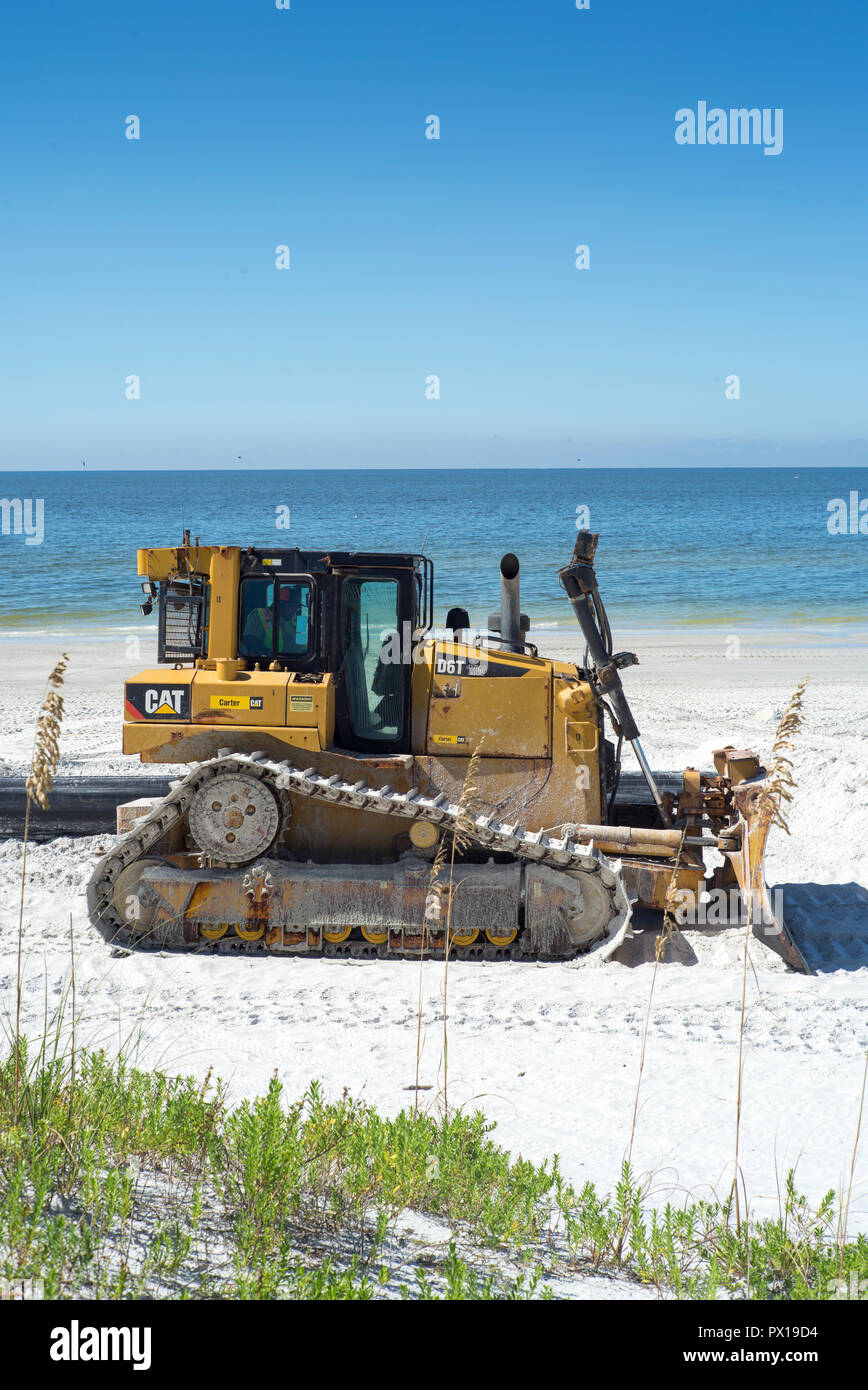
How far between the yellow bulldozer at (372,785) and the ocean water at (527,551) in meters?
13.2

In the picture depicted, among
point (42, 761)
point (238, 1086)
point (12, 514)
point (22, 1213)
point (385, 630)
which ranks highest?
point (12, 514)

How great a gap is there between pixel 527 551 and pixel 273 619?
46295 millimetres

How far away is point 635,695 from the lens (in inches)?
781

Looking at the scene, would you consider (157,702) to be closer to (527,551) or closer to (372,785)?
(372,785)

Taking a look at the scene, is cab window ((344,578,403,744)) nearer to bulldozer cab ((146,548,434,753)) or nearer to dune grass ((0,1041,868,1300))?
bulldozer cab ((146,548,434,753))

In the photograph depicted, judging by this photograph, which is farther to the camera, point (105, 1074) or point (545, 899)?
point (545, 899)

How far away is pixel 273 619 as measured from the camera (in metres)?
8.77

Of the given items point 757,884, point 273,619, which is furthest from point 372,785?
point 757,884

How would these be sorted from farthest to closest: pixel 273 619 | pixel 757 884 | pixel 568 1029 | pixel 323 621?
pixel 273 619
pixel 323 621
pixel 757 884
pixel 568 1029

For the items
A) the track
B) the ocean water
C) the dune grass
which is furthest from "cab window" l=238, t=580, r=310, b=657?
the ocean water

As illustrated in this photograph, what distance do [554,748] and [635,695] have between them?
11.4 m
